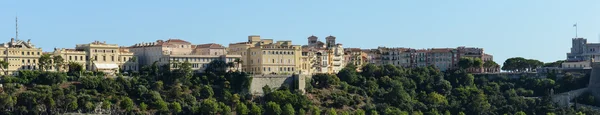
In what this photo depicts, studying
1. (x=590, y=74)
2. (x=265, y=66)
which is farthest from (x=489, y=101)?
(x=265, y=66)

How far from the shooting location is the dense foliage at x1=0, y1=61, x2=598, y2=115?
53.6 meters

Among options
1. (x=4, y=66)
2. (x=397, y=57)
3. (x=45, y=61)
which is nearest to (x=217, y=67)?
(x=45, y=61)

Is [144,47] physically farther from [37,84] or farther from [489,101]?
[489,101]

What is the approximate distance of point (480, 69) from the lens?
79.7m

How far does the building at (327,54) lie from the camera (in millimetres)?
73719

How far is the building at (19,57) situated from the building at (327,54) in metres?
21.0

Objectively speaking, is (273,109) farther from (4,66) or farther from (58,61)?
(4,66)

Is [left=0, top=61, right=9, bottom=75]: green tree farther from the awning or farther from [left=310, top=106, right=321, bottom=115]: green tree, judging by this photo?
[left=310, top=106, right=321, bottom=115]: green tree

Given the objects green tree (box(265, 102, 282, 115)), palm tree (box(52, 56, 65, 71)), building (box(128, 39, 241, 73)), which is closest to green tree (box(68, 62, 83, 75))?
palm tree (box(52, 56, 65, 71))

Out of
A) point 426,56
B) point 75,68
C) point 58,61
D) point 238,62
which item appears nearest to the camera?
point 58,61

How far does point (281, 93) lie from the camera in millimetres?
60281

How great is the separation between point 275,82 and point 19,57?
16516mm

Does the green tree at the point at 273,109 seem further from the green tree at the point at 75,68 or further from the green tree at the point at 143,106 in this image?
the green tree at the point at 75,68

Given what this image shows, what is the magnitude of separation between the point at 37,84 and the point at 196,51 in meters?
16.0
